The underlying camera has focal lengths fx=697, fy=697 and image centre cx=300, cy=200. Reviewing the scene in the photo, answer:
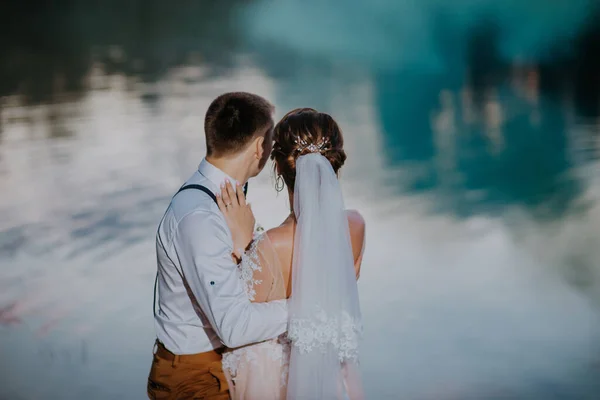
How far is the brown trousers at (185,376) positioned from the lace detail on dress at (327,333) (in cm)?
22

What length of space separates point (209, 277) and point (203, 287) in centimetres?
3

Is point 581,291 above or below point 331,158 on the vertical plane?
below

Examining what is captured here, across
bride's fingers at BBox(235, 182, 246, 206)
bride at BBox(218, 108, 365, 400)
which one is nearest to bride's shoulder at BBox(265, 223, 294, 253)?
bride at BBox(218, 108, 365, 400)

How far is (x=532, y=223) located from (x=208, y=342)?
4.18 m

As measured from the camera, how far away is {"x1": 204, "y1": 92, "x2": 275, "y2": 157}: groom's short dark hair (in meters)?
1.82

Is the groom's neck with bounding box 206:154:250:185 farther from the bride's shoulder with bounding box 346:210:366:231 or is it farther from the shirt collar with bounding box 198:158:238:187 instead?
the bride's shoulder with bounding box 346:210:366:231

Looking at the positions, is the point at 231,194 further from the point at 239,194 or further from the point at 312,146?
the point at 312,146

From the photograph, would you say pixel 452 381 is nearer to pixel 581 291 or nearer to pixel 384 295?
pixel 384 295

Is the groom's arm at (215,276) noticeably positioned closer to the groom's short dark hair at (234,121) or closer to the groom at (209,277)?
the groom at (209,277)

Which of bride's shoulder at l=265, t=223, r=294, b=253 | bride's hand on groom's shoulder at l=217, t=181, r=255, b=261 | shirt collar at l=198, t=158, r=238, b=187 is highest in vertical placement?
shirt collar at l=198, t=158, r=238, b=187

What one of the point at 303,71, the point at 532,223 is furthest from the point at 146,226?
the point at 303,71

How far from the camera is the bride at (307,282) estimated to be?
5.97 ft

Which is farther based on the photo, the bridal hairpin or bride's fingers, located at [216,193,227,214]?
the bridal hairpin

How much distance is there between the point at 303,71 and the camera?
42.1ft
